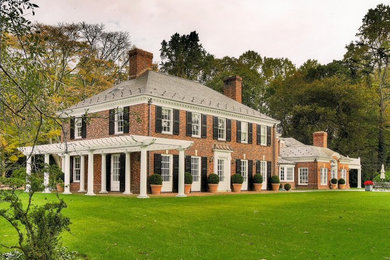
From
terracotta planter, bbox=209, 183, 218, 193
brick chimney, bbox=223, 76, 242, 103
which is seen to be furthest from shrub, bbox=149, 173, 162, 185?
brick chimney, bbox=223, 76, 242, 103

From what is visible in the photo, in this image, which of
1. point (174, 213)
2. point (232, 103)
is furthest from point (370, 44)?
point (174, 213)

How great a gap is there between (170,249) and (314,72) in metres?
48.1

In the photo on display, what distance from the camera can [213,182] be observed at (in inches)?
1074

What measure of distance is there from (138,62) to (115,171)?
760 cm

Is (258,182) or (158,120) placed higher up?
(158,120)

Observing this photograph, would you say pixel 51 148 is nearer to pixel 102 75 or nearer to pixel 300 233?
pixel 102 75

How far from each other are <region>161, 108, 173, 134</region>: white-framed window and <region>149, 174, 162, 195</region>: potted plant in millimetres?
2893

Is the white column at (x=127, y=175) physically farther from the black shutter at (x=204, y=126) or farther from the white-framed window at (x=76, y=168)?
the black shutter at (x=204, y=126)

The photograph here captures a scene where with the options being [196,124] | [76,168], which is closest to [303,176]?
[196,124]

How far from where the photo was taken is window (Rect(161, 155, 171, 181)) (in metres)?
24.9

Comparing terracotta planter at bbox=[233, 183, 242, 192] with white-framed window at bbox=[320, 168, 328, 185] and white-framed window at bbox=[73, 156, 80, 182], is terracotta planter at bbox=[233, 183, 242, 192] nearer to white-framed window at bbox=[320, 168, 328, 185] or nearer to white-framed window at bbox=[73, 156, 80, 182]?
white-framed window at bbox=[73, 156, 80, 182]

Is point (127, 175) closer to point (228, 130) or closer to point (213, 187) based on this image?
point (213, 187)

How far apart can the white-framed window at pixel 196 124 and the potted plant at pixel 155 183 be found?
4.72m

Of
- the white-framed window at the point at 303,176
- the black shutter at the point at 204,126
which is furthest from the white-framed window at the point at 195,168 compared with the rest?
the white-framed window at the point at 303,176
